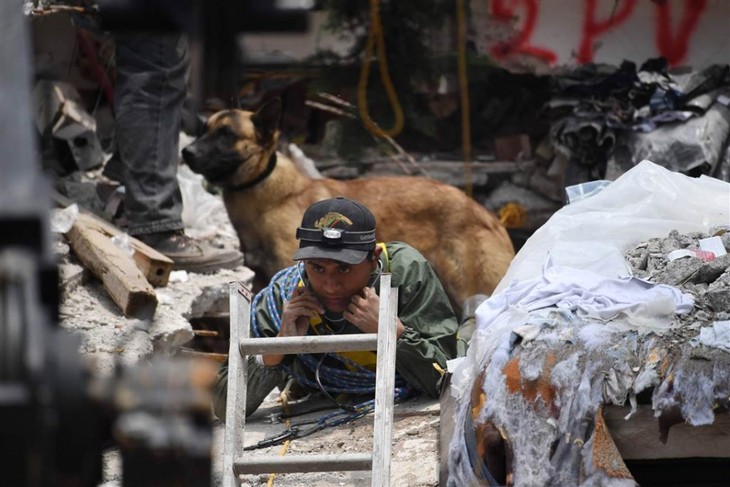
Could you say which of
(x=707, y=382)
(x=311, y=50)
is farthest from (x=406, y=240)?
(x=707, y=382)

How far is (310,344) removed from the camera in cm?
466

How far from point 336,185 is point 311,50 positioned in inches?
54.9

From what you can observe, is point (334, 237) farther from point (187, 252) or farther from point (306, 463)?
point (187, 252)

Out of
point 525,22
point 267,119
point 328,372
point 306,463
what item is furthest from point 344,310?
point 525,22

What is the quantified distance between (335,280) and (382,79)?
410cm

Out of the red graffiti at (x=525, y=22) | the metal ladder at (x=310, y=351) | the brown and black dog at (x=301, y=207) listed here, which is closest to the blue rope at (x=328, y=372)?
the metal ladder at (x=310, y=351)

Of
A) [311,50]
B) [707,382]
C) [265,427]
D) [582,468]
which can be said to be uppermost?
[311,50]

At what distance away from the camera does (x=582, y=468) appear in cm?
387

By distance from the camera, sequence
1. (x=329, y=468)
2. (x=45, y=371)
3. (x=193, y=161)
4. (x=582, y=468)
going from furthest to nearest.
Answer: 1. (x=193, y=161)
2. (x=329, y=468)
3. (x=582, y=468)
4. (x=45, y=371)

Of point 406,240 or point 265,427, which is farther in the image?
point 406,240

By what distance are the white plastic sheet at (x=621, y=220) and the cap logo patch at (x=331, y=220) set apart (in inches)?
25.8

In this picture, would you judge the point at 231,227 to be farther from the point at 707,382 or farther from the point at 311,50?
the point at 707,382

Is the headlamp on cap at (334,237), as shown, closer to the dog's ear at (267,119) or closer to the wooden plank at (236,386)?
the wooden plank at (236,386)

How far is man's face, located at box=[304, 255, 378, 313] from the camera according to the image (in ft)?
16.3
